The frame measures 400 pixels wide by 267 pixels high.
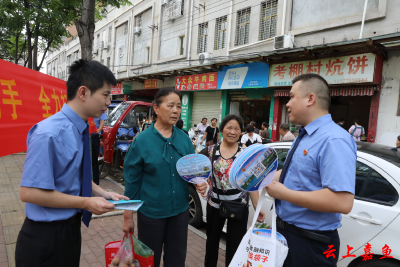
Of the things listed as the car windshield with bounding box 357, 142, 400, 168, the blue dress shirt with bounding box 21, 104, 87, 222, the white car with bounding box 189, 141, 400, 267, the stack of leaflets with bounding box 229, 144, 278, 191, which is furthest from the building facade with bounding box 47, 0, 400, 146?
the blue dress shirt with bounding box 21, 104, 87, 222

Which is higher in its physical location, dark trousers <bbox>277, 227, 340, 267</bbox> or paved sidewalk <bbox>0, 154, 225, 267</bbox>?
dark trousers <bbox>277, 227, 340, 267</bbox>

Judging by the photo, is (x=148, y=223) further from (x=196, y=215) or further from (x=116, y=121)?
(x=116, y=121)

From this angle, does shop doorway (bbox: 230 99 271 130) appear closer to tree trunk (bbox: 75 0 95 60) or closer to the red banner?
tree trunk (bbox: 75 0 95 60)

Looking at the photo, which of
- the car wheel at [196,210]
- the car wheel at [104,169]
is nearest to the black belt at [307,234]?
the car wheel at [196,210]

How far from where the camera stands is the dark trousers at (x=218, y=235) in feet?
8.46

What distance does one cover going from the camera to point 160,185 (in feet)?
6.86

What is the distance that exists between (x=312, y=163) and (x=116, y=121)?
20.7 ft

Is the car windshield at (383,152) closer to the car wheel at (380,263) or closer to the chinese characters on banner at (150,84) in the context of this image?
the car wheel at (380,263)

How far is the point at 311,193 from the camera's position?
4.56 ft

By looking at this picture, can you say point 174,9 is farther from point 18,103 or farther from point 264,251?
point 264,251

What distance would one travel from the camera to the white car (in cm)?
219

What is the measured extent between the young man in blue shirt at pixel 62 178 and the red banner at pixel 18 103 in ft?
5.52

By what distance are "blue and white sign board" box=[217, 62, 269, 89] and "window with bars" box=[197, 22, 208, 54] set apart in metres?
2.24

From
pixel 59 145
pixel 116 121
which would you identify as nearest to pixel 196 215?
pixel 59 145
